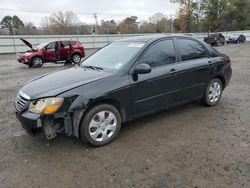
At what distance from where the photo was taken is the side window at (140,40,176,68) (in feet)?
13.8

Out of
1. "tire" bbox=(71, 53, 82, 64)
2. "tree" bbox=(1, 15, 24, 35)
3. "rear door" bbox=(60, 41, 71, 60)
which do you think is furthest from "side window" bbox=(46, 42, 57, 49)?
"tree" bbox=(1, 15, 24, 35)

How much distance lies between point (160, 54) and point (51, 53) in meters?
11.7

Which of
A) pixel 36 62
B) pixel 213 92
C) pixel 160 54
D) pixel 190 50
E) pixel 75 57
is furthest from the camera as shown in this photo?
pixel 75 57

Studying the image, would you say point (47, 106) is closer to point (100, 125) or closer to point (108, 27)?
point (100, 125)

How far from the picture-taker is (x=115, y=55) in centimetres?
441

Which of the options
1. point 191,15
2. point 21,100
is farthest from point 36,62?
point 191,15

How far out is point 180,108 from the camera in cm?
529

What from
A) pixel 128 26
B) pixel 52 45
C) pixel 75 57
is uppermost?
pixel 128 26

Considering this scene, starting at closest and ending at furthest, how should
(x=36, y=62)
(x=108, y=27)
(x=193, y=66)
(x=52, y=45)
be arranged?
1. (x=193, y=66)
2. (x=36, y=62)
3. (x=52, y=45)
4. (x=108, y=27)

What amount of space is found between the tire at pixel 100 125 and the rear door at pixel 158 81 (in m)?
0.42

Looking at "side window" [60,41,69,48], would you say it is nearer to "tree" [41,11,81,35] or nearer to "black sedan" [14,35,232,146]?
"black sedan" [14,35,232,146]

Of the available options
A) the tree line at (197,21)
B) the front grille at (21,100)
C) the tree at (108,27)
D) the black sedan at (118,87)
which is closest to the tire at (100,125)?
the black sedan at (118,87)

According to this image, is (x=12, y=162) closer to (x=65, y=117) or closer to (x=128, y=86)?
(x=65, y=117)

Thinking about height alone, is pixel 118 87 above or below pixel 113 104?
above
